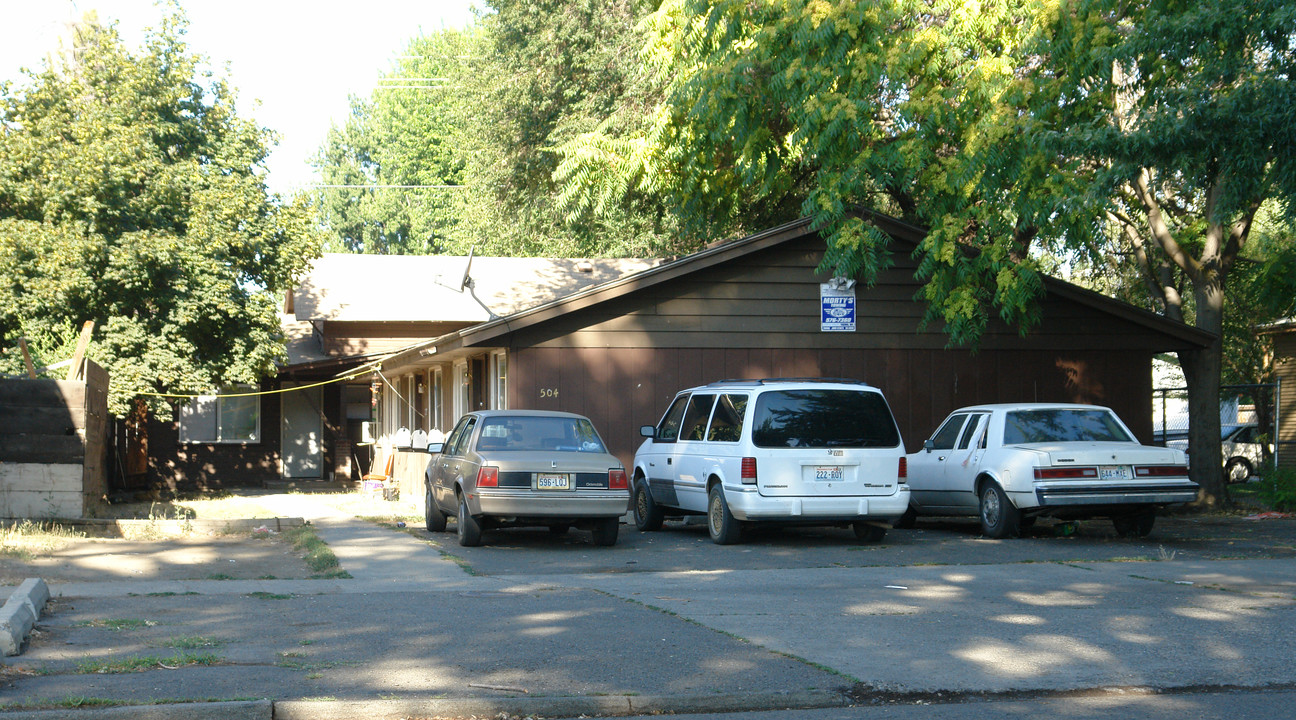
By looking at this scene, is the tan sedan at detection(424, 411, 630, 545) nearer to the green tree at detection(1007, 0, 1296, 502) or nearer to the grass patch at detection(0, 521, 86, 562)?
the grass patch at detection(0, 521, 86, 562)

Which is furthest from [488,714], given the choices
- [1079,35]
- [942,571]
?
[1079,35]

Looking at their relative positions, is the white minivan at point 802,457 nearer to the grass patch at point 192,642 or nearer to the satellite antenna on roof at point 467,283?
the grass patch at point 192,642

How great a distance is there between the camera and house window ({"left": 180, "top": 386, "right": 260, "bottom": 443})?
29.8 meters

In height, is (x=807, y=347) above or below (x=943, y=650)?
above

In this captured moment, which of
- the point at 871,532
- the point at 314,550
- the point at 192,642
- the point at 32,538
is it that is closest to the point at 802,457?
the point at 871,532

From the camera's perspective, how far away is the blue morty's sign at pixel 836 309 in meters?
18.9

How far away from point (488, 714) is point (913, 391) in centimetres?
1447

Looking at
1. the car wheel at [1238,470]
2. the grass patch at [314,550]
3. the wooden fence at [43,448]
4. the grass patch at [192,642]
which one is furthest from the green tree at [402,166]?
the grass patch at [192,642]

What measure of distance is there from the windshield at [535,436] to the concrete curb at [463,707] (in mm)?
7836

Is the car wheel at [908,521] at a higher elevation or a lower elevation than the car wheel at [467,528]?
lower

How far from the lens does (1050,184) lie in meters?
15.4

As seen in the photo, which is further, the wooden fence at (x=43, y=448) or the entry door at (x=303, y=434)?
the entry door at (x=303, y=434)

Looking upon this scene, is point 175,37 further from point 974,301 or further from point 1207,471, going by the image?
point 1207,471

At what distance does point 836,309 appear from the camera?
18.9 metres
